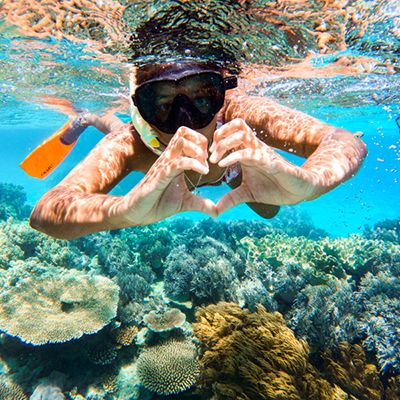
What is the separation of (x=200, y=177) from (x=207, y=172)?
2.97 feet

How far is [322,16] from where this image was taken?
5.52 meters

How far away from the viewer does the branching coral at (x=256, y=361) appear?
12.7 feet

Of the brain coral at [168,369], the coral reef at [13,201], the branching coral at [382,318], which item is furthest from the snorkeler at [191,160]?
the coral reef at [13,201]

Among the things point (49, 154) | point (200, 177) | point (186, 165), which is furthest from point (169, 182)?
point (49, 154)

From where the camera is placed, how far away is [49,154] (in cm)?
680

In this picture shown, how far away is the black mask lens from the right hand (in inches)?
71.7

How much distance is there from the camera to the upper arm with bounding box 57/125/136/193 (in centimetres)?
275

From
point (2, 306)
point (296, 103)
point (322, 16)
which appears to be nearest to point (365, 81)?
point (296, 103)

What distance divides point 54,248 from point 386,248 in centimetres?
1116

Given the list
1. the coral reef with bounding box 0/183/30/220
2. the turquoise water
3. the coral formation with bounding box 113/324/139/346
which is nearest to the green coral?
the turquoise water

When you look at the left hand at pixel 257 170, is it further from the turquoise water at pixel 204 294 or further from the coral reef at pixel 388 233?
the coral reef at pixel 388 233

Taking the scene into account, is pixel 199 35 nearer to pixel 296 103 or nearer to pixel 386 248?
pixel 386 248

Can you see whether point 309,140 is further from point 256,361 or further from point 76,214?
point 256,361

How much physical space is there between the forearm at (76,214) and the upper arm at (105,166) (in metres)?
0.25
